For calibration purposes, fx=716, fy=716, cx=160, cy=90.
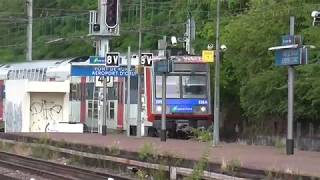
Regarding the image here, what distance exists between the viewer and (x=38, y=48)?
3078 inches

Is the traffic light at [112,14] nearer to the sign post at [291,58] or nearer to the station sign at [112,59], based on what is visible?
the station sign at [112,59]

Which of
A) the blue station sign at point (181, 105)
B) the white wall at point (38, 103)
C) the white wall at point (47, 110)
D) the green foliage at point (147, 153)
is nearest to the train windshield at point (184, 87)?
the blue station sign at point (181, 105)

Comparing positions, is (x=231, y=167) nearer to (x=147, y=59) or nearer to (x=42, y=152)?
(x=42, y=152)

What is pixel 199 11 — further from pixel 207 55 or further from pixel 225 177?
pixel 225 177

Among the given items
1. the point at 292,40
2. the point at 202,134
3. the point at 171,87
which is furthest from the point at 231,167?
the point at 171,87

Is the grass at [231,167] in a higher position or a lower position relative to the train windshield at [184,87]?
lower

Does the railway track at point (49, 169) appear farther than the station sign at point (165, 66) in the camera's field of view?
No

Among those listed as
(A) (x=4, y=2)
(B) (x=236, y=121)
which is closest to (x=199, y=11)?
(B) (x=236, y=121)

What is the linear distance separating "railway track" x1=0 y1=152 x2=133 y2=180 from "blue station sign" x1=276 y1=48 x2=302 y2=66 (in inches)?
213

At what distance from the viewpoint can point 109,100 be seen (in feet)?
116

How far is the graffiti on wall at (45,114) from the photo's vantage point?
113ft

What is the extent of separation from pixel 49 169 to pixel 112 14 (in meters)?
12.3

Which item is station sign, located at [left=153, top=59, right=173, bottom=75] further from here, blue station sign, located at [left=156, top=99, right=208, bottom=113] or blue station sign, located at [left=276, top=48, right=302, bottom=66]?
blue station sign, located at [left=276, top=48, right=302, bottom=66]

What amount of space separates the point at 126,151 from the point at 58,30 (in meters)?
58.5
